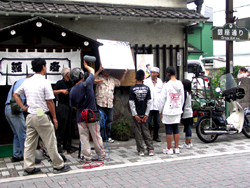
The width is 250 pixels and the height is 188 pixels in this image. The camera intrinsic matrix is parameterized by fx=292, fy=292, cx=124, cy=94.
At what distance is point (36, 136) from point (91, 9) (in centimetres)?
468

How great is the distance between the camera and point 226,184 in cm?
531

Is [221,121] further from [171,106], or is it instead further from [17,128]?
[17,128]

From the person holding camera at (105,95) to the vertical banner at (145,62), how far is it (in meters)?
1.34

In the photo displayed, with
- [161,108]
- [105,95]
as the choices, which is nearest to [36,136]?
[105,95]

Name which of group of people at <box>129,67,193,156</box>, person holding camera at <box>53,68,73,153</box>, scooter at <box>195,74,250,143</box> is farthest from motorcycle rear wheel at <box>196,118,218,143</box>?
person holding camera at <box>53,68,73,153</box>

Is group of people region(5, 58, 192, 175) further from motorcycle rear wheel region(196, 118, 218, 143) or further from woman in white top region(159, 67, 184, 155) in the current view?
motorcycle rear wheel region(196, 118, 218, 143)

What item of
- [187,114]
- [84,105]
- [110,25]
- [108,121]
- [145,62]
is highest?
[110,25]

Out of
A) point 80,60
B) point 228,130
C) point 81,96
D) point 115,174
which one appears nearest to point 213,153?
point 228,130

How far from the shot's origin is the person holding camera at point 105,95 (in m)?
8.78

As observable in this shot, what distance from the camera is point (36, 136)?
5.92 m

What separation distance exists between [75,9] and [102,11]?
0.81 m

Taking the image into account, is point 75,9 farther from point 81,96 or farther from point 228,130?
point 228,130

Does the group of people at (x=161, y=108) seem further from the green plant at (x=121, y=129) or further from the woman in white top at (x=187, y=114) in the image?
the green plant at (x=121, y=129)

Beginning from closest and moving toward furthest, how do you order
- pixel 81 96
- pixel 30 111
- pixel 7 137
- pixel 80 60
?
pixel 30 111 → pixel 81 96 → pixel 80 60 → pixel 7 137
